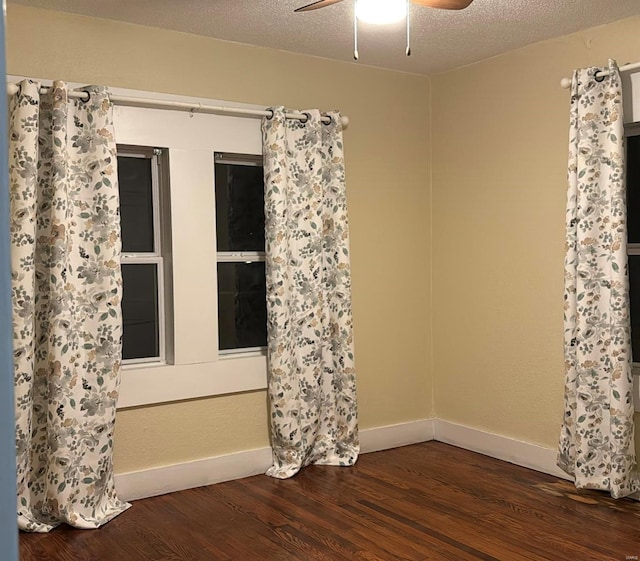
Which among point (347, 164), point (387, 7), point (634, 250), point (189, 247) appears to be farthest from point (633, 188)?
point (189, 247)

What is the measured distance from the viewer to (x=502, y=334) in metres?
4.59

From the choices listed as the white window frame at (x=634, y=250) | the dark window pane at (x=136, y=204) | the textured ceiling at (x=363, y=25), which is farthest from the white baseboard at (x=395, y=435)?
the textured ceiling at (x=363, y=25)

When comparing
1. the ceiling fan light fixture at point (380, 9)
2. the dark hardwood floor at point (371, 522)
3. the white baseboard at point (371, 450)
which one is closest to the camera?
the ceiling fan light fixture at point (380, 9)

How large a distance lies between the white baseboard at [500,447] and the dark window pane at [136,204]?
7.63 ft

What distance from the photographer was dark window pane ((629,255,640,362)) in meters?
4.01

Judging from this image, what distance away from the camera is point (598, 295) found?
379 cm

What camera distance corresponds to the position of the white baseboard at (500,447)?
429 cm

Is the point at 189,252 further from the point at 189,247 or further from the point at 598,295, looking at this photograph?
the point at 598,295

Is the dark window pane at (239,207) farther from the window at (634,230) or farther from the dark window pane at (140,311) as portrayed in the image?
the window at (634,230)

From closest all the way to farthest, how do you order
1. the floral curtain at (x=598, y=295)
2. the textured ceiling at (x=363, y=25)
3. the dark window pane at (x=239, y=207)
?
the textured ceiling at (x=363, y=25) → the floral curtain at (x=598, y=295) → the dark window pane at (x=239, y=207)

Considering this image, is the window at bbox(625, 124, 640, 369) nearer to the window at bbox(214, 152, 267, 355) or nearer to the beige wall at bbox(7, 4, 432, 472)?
the beige wall at bbox(7, 4, 432, 472)

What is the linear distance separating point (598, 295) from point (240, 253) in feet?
6.53

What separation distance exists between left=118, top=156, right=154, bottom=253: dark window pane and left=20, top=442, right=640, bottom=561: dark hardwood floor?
1.38m

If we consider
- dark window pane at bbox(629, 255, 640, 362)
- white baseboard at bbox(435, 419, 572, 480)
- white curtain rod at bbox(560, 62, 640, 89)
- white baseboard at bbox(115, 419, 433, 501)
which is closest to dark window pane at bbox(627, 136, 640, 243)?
dark window pane at bbox(629, 255, 640, 362)
